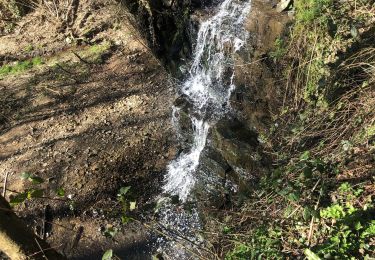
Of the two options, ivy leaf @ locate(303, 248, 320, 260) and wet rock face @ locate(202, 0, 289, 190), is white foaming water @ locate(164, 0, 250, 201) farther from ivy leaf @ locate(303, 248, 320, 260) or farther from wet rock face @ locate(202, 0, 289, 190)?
ivy leaf @ locate(303, 248, 320, 260)

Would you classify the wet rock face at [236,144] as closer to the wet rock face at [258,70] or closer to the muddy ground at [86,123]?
the wet rock face at [258,70]

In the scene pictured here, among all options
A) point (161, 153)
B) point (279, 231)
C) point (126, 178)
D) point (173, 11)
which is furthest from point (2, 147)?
point (279, 231)

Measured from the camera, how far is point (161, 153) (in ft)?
22.3

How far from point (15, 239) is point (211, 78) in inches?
199

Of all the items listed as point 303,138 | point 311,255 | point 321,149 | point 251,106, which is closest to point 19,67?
point 251,106

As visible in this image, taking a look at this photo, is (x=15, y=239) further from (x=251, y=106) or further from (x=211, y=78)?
(x=211, y=78)

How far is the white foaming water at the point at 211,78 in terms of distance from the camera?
631 centimetres

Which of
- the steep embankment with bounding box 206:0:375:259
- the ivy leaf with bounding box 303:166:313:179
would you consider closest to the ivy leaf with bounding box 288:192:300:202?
the steep embankment with bounding box 206:0:375:259

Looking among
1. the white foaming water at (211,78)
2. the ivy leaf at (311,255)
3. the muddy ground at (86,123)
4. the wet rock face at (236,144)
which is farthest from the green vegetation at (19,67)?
the ivy leaf at (311,255)

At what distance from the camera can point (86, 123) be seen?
7664 mm

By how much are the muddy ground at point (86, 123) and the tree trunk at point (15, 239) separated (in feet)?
7.20

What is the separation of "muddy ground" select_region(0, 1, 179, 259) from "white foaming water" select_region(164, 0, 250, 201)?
43 centimetres

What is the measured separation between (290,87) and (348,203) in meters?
2.43

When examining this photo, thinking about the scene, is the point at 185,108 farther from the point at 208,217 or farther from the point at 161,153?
the point at 208,217
